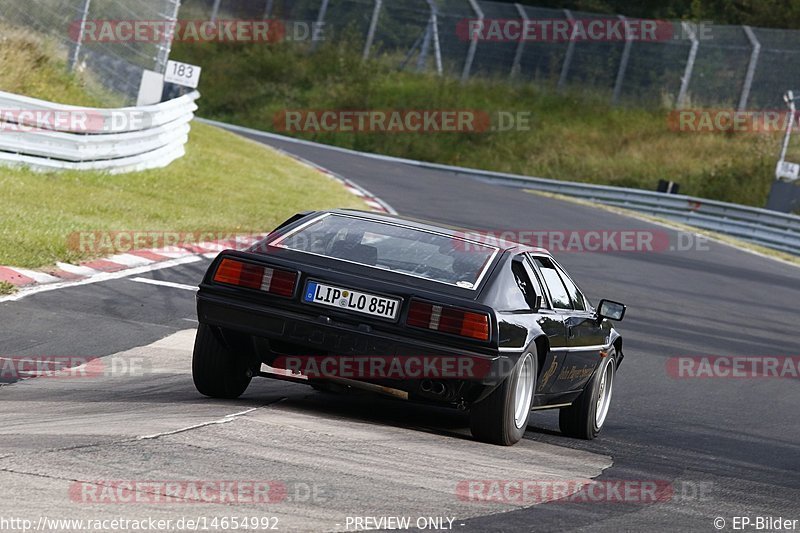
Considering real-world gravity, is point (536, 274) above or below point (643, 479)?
above

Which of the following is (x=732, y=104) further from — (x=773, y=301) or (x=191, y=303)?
(x=191, y=303)

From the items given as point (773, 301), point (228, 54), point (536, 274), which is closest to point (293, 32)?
point (228, 54)

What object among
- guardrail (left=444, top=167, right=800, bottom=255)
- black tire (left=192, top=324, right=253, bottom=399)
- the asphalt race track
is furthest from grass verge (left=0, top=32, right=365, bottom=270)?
guardrail (left=444, top=167, right=800, bottom=255)

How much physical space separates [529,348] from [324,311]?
1.19m

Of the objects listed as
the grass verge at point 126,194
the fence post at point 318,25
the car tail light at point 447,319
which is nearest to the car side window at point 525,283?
the car tail light at point 447,319

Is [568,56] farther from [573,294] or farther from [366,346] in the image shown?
[366,346]

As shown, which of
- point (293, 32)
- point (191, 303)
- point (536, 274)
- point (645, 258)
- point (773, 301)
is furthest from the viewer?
point (293, 32)

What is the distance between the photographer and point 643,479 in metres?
7.02

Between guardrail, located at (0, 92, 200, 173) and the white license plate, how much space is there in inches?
398

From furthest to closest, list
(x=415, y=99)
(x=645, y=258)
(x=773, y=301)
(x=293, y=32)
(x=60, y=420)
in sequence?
1. (x=293, y=32)
2. (x=415, y=99)
3. (x=645, y=258)
4. (x=773, y=301)
5. (x=60, y=420)

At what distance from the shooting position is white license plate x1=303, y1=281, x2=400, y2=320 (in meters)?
6.98

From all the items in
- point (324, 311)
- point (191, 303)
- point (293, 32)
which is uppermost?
point (293, 32)

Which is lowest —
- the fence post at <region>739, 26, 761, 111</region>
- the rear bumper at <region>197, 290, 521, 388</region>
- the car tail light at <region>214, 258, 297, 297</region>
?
the rear bumper at <region>197, 290, 521, 388</region>

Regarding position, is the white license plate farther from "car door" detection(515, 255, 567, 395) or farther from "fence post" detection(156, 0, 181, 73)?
"fence post" detection(156, 0, 181, 73)
